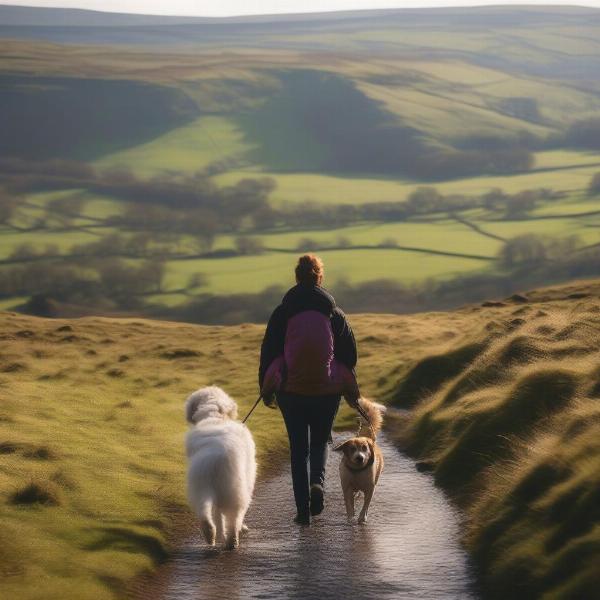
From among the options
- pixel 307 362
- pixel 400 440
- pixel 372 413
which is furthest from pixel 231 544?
pixel 400 440

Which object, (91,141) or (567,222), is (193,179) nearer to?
(91,141)

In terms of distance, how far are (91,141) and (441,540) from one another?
573 feet

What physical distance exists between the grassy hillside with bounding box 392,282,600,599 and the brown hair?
3.34 metres

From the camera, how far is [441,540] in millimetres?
12109

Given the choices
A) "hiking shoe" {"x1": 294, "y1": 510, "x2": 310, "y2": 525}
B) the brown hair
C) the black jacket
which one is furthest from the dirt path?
the brown hair

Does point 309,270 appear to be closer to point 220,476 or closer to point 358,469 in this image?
point 358,469

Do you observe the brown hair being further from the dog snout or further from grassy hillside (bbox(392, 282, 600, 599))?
grassy hillside (bbox(392, 282, 600, 599))

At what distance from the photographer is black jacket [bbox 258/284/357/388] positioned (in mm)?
12430

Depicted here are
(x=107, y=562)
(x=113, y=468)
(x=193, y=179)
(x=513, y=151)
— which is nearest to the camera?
(x=107, y=562)

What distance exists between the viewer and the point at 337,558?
11.3 metres

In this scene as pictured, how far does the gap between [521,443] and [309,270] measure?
162 inches

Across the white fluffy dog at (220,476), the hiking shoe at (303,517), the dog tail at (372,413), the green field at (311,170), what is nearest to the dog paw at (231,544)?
the white fluffy dog at (220,476)

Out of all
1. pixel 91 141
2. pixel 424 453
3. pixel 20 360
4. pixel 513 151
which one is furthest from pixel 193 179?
pixel 424 453

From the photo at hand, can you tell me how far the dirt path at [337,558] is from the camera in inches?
399
